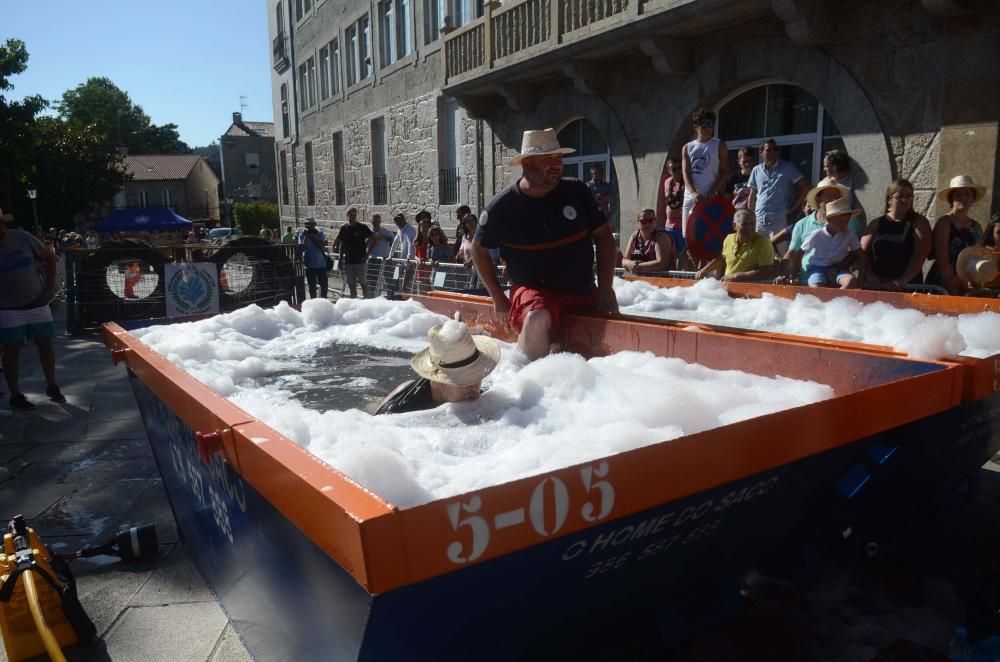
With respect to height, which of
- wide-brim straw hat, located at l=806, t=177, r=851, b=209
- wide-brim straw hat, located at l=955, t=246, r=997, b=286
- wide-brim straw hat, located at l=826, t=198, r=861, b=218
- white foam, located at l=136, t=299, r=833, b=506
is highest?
wide-brim straw hat, located at l=806, t=177, r=851, b=209

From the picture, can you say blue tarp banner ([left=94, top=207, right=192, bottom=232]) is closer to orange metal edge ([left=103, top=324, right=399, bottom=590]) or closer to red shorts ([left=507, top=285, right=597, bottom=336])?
red shorts ([left=507, top=285, right=597, bottom=336])

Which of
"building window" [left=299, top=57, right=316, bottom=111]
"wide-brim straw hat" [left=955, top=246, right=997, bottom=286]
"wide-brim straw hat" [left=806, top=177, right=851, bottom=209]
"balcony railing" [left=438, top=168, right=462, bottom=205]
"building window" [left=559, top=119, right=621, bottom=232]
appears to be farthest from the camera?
"building window" [left=299, top=57, right=316, bottom=111]

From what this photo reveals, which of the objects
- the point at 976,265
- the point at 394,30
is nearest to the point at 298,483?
the point at 976,265

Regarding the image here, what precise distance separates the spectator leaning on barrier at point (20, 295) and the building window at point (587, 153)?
28.8ft

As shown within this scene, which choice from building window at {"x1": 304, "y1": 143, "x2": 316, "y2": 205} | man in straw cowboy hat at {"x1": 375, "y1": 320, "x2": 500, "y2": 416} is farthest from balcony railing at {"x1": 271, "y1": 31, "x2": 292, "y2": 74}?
man in straw cowboy hat at {"x1": 375, "y1": 320, "x2": 500, "y2": 416}

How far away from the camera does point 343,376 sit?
487cm

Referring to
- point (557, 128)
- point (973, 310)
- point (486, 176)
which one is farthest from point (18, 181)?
point (973, 310)

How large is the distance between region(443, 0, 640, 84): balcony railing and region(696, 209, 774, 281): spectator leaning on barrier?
4464 millimetres

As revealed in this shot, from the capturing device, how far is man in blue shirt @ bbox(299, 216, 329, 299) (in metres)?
12.7

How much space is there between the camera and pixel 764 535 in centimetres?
244

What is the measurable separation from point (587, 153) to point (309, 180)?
18675 mm

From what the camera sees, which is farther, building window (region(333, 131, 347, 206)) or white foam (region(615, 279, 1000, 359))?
building window (region(333, 131, 347, 206))

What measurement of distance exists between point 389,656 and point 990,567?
2025 mm

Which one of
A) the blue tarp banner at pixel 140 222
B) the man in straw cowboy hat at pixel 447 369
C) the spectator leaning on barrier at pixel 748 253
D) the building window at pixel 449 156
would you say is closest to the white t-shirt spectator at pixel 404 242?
the building window at pixel 449 156
